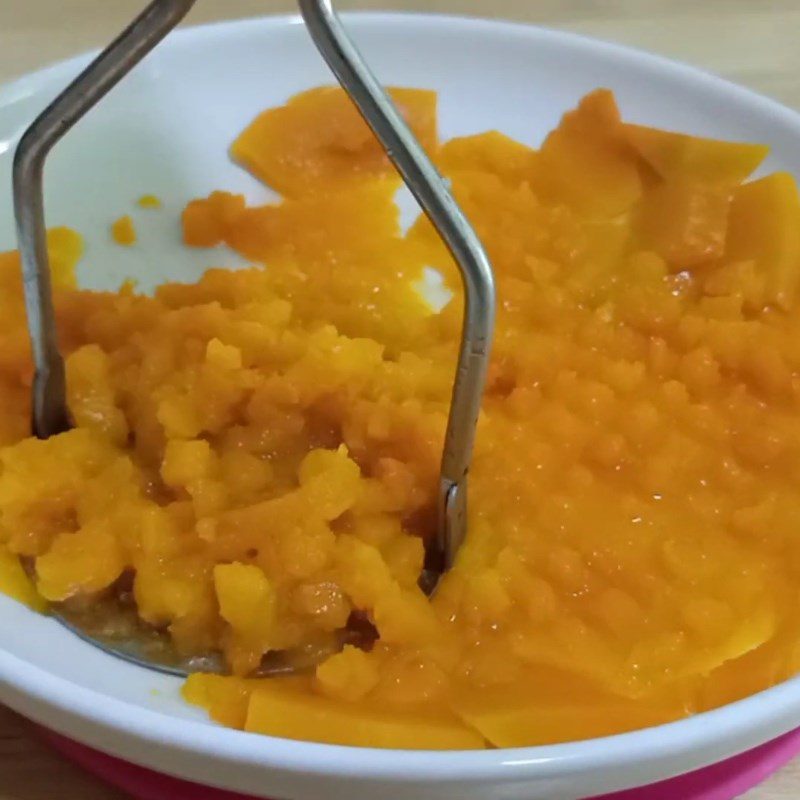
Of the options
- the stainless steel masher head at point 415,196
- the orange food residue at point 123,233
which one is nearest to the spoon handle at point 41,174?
the stainless steel masher head at point 415,196

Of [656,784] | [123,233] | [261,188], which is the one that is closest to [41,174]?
[123,233]

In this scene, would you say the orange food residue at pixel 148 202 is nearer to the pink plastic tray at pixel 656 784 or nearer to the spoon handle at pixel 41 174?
the spoon handle at pixel 41 174

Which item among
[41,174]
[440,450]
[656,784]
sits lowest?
[656,784]

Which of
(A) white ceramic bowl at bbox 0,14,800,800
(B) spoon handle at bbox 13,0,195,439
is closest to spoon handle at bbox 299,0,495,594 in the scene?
(B) spoon handle at bbox 13,0,195,439

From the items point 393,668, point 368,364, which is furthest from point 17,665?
point 368,364

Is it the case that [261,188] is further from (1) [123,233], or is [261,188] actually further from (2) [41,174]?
(2) [41,174]

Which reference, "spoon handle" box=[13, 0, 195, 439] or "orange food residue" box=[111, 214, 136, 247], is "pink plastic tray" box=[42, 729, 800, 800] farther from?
"orange food residue" box=[111, 214, 136, 247]
